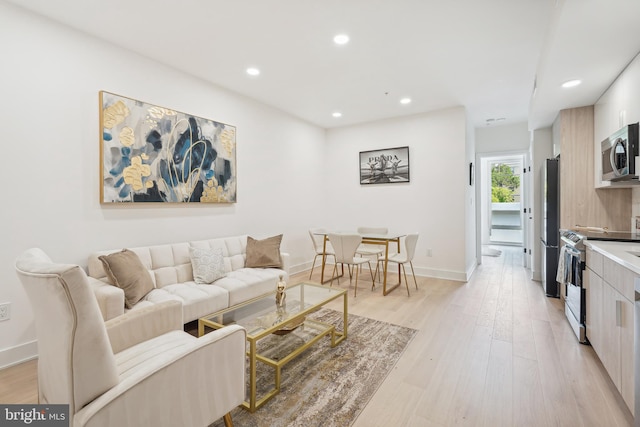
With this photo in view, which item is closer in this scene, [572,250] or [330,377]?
[330,377]

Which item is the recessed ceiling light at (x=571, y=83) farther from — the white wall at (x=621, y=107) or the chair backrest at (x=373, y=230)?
the chair backrest at (x=373, y=230)

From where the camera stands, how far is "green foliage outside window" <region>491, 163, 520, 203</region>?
8844 mm

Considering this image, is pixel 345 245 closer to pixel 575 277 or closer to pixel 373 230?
pixel 373 230

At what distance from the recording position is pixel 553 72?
2609mm

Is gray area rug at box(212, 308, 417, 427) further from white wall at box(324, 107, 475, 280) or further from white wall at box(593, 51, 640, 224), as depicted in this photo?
white wall at box(593, 51, 640, 224)

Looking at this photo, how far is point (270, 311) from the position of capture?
2.31m

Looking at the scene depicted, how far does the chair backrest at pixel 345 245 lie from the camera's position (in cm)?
393

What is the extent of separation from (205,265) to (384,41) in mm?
2805

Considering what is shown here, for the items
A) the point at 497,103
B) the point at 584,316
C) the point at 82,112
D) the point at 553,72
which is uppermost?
the point at 497,103

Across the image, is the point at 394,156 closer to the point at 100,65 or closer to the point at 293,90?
the point at 293,90

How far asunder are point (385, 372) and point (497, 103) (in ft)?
13.8

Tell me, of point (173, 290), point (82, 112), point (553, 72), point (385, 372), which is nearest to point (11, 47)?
point (82, 112)

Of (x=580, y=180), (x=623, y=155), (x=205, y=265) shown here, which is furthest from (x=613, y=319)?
(x=205, y=265)

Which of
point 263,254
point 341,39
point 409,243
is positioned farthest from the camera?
point 409,243
